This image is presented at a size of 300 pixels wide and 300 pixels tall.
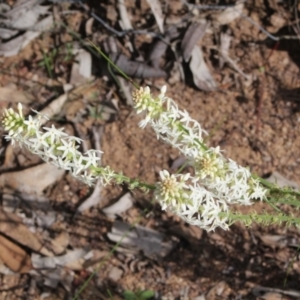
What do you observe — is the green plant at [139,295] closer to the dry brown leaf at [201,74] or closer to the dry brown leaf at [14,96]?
the dry brown leaf at [201,74]

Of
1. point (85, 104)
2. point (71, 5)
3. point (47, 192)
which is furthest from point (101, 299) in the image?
point (71, 5)

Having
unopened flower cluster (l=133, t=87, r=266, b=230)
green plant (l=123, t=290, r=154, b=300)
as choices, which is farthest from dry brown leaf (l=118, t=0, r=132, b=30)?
unopened flower cluster (l=133, t=87, r=266, b=230)

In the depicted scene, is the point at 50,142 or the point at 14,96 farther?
the point at 14,96

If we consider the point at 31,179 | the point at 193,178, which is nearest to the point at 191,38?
the point at 31,179

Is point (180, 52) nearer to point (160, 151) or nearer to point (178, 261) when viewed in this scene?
point (160, 151)

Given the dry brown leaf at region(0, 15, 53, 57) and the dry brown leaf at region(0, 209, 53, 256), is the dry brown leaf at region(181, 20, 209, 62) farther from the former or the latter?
the dry brown leaf at region(0, 209, 53, 256)

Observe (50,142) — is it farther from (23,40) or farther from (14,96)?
(23,40)
